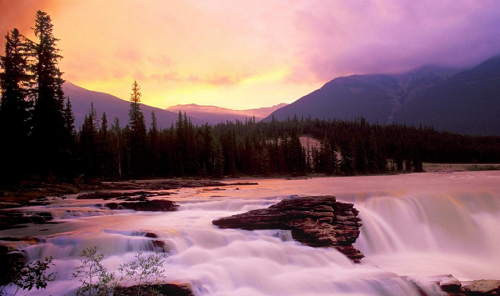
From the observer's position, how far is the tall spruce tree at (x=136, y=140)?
7106 centimetres

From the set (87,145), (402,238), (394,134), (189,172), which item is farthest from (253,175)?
(394,134)

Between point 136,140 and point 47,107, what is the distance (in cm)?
3667

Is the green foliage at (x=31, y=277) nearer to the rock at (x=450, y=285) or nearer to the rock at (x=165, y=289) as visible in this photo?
the rock at (x=165, y=289)

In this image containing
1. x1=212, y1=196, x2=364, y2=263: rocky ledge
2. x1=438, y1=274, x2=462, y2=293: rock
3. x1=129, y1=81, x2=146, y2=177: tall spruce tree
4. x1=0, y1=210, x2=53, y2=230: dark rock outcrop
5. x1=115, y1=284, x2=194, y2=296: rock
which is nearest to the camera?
x1=115, y1=284, x2=194, y2=296: rock

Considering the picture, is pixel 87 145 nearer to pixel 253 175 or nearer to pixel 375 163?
pixel 253 175

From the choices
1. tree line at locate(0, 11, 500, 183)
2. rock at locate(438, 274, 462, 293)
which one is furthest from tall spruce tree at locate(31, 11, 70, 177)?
rock at locate(438, 274, 462, 293)

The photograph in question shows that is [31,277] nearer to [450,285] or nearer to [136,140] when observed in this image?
[450,285]

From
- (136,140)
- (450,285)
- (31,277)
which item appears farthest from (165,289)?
(136,140)

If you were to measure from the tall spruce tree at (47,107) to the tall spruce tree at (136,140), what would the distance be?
32016mm

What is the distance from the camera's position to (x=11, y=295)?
29.3ft

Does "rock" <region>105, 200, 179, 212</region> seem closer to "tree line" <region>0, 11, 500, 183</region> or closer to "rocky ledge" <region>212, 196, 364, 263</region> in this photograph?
"rocky ledge" <region>212, 196, 364, 263</region>

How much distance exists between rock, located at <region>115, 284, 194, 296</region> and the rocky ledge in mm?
6290

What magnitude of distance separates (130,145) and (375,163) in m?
72.4

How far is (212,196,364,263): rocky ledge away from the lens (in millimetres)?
14281
